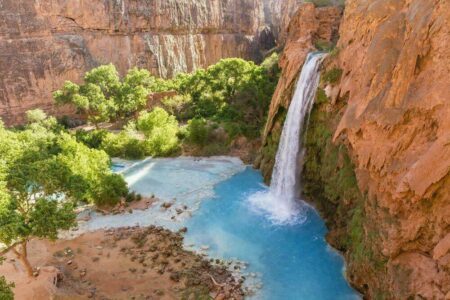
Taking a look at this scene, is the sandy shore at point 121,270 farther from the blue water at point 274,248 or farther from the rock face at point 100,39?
the rock face at point 100,39

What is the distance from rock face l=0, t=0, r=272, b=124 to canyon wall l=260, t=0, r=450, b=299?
3649 cm

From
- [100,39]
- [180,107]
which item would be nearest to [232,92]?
[180,107]

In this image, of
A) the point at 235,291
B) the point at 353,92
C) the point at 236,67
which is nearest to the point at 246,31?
the point at 236,67

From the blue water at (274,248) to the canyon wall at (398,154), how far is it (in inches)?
39.7

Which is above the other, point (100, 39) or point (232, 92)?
point (100, 39)

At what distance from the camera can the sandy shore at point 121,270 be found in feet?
43.5

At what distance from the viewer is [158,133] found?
30.6m

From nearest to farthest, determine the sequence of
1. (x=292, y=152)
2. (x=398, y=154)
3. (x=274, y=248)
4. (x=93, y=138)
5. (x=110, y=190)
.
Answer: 1. (x=398, y=154)
2. (x=274, y=248)
3. (x=110, y=190)
4. (x=292, y=152)
5. (x=93, y=138)

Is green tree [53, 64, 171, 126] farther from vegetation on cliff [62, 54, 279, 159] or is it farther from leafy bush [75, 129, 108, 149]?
leafy bush [75, 129, 108, 149]

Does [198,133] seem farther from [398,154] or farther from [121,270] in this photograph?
[398,154]

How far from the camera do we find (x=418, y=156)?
9852 mm

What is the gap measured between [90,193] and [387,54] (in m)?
16.7

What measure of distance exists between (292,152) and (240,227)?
5.66m

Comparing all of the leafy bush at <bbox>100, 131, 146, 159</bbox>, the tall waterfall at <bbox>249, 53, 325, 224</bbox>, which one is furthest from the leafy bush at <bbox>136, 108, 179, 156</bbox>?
the tall waterfall at <bbox>249, 53, 325, 224</bbox>
